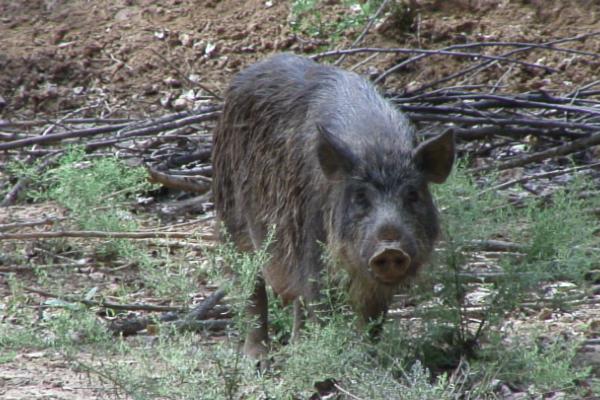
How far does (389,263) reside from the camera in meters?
4.80

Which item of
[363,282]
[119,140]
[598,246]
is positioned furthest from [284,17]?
[363,282]

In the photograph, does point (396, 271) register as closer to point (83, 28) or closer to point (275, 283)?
point (275, 283)

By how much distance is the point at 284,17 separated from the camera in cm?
1135

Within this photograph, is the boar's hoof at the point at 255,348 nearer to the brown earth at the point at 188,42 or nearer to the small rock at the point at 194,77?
the brown earth at the point at 188,42

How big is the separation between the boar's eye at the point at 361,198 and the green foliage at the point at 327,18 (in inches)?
236

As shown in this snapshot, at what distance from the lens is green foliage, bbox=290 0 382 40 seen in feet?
35.9

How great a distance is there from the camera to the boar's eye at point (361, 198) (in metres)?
5.10

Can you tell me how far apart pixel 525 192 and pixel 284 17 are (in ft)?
14.5

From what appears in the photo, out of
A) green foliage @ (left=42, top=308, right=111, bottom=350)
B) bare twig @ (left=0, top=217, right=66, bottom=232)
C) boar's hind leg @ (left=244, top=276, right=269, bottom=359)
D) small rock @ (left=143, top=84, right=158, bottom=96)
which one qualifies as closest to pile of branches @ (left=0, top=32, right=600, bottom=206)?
bare twig @ (left=0, top=217, right=66, bottom=232)

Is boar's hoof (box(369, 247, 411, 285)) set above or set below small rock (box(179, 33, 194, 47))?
above

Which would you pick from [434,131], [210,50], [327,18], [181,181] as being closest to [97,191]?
[181,181]

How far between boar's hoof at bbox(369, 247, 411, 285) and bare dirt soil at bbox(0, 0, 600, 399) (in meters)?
4.72

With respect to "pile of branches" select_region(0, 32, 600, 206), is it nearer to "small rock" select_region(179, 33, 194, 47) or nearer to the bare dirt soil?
the bare dirt soil

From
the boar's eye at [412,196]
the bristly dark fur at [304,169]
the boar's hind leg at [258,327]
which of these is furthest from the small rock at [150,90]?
the boar's eye at [412,196]
